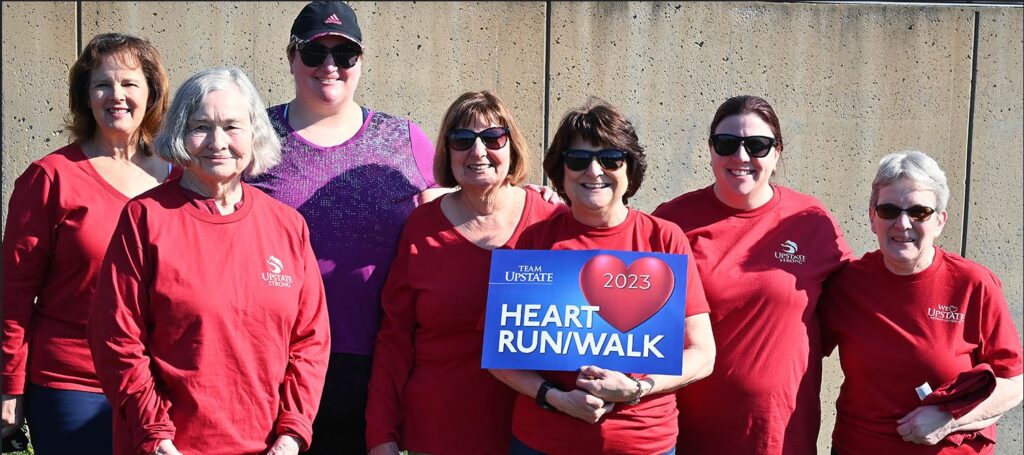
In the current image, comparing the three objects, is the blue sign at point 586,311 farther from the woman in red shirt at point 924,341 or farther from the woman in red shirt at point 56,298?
the woman in red shirt at point 56,298

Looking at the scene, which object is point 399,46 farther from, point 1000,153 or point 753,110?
point 1000,153

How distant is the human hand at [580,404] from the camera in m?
3.42

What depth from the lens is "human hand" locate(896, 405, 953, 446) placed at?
3.61 metres

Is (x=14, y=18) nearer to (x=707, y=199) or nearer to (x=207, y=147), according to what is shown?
(x=207, y=147)

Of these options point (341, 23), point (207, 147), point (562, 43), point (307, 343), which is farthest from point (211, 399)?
point (562, 43)

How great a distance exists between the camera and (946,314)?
3682mm

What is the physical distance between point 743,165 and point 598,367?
985 mm

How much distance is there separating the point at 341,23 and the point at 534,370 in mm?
1640

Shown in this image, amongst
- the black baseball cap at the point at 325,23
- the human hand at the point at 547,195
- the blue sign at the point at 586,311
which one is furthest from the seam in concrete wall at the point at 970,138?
the black baseball cap at the point at 325,23

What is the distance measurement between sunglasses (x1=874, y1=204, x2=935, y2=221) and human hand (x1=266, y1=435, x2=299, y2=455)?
2.28 metres

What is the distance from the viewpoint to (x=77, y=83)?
4.14m

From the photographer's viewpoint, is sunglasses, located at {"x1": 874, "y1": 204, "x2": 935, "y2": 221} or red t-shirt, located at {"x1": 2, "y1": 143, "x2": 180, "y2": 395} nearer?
sunglasses, located at {"x1": 874, "y1": 204, "x2": 935, "y2": 221}

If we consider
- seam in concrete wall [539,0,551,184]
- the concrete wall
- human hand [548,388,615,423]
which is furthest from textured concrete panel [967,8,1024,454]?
human hand [548,388,615,423]

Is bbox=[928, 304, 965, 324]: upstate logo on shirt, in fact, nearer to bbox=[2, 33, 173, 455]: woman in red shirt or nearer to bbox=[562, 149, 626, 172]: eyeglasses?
bbox=[562, 149, 626, 172]: eyeglasses
